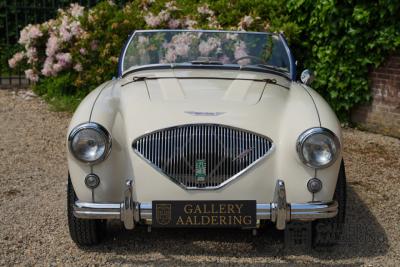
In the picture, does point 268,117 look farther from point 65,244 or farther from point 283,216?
point 65,244

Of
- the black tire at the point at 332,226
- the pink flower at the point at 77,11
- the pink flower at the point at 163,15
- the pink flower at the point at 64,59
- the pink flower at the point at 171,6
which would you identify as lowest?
the pink flower at the point at 64,59

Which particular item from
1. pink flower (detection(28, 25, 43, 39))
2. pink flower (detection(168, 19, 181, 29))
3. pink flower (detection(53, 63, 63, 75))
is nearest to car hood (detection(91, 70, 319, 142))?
pink flower (detection(168, 19, 181, 29))

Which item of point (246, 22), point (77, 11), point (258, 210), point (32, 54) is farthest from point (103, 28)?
point (258, 210)

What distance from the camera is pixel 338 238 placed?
4.27 meters

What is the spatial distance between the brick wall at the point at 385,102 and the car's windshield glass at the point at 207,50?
2810mm

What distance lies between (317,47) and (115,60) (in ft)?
8.25

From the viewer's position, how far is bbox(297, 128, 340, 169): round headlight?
395 centimetres

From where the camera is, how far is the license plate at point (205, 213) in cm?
388

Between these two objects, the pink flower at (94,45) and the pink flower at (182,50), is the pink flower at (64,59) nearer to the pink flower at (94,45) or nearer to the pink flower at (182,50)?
the pink flower at (94,45)

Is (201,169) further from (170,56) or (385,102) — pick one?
(385,102)

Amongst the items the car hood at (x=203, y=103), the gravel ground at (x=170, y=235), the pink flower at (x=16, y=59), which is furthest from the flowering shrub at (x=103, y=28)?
the car hood at (x=203, y=103)

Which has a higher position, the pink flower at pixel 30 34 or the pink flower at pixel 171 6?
the pink flower at pixel 171 6

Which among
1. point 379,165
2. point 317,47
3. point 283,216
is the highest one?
point 283,216

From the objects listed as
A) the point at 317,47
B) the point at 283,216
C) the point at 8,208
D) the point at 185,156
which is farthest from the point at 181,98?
the point at 317,47
